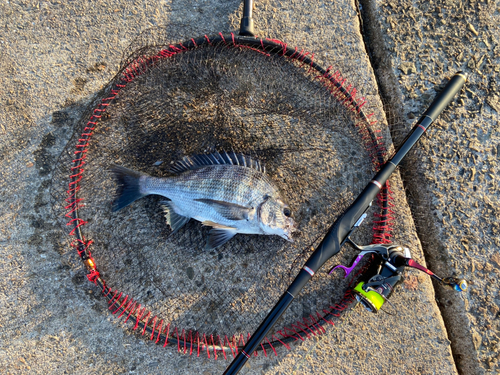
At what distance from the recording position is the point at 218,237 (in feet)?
7.62

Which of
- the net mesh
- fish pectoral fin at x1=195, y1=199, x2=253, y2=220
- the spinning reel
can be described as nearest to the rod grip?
the net mesh

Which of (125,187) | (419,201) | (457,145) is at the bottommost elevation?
(125,187)

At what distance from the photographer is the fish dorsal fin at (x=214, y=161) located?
2.37 metres

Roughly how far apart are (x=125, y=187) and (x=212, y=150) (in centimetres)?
75

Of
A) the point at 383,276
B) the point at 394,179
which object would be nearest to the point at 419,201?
the point at 394,179

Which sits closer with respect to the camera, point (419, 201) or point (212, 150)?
point (212, 150)

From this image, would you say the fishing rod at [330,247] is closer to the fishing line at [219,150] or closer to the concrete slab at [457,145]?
the fishing line at [219,150]

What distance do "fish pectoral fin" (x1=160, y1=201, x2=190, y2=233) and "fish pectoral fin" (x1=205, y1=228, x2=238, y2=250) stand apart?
244mm

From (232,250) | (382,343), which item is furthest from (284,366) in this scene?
(232,250)

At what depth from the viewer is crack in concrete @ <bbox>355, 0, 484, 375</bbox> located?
97.2 inches

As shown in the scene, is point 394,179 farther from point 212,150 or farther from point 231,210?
point 212,150

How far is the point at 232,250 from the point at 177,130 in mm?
1099

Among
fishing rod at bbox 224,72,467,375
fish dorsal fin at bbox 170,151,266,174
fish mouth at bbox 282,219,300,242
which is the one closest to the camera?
fishing rod at bbox 224,72,467,375

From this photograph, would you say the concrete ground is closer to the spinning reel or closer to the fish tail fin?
the spinning reel
